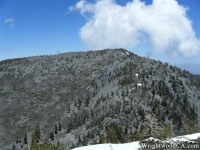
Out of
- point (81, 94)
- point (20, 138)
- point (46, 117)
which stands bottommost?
point (20, 138)

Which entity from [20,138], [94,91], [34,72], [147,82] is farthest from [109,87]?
[34,72]

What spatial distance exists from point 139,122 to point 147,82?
22619 mm

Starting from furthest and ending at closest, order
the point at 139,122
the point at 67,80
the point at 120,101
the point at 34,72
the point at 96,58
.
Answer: the point at 96,58 < the point at 34,72 < the point at 67,80 < the point at 120,101 < the point at 139,122

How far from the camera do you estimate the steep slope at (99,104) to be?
7150 centimetres

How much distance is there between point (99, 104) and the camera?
305ft

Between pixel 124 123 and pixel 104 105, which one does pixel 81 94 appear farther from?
pixel 124 123

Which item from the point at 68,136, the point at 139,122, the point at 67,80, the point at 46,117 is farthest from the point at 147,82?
the point at 67,80

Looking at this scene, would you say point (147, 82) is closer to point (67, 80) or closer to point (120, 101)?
point (120, 101)

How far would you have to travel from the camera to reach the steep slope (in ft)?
235

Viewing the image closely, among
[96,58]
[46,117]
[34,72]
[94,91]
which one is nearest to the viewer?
[46,117]

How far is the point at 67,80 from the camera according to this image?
136375mm

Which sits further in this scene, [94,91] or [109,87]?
[94,91]

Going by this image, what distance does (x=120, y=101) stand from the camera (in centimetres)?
8288

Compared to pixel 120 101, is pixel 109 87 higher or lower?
higher
